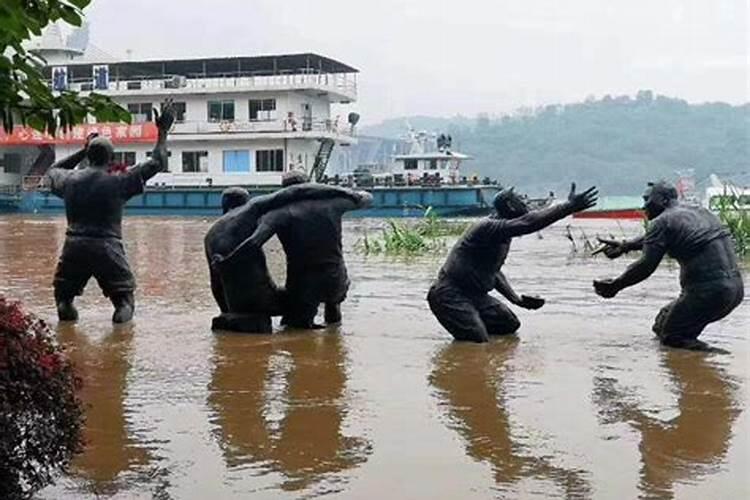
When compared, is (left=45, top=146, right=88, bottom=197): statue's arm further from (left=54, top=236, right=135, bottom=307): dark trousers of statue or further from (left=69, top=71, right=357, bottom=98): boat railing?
(left=69, top=71, right=357, bottom=98): boat railing

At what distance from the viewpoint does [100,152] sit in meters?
8.96

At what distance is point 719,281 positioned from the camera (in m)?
7.58

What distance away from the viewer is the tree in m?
2.91

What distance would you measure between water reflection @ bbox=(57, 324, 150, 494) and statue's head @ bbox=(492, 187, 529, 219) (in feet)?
9.17

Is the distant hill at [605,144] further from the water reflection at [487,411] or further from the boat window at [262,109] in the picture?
the water reflection at [487,411]

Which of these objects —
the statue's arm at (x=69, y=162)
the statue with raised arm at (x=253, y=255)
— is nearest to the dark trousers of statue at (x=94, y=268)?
the statue's arm at (x=69, y=162)

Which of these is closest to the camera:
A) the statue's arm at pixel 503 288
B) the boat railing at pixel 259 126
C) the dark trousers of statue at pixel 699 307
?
the dark trousers of statue at pixel 699 307

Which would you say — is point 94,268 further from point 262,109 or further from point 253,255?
point 262,109

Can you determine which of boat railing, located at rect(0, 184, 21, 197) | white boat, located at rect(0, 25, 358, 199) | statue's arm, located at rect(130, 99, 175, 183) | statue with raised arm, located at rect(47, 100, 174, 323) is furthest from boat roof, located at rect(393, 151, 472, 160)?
Result: statue's arm, located at rect(130, 99, 175, 183)

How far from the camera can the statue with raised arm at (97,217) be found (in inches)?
351

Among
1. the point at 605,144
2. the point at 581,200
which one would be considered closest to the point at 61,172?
the point at 581,200

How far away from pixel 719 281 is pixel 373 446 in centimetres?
366

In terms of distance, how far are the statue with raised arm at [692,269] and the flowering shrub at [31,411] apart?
4630mm

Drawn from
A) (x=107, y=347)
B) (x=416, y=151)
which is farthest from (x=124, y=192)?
(x=416, y=151)
